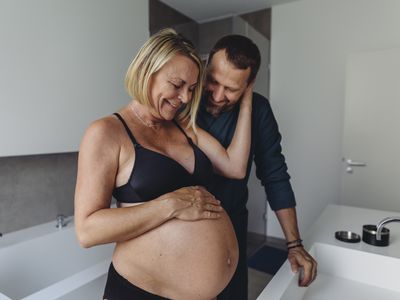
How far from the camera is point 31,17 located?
1.20m

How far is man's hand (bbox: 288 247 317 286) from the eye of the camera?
85 centimetres

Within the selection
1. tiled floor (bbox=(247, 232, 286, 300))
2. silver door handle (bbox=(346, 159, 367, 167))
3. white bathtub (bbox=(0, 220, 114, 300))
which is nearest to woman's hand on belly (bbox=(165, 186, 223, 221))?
white bathtub (bbox=(0, 220, 114, 300))

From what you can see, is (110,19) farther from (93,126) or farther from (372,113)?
(372,113)

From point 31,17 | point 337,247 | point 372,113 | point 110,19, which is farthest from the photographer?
point 372,113

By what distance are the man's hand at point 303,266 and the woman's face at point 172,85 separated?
0.61 m

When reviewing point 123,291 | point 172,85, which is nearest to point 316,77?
point 172,85

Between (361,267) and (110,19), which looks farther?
(110,19)

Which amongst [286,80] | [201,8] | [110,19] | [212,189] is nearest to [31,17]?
[110,19]

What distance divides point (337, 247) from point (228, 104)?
66 centimetres

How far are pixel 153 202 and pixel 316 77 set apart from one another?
91.5 inches

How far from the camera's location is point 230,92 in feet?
2.97

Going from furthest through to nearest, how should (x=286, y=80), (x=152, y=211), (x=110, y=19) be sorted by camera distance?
1. (x=286, y=80)
2. (x=110, y=19)
3. (x=152, y=211)

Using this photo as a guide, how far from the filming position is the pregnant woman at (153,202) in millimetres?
619

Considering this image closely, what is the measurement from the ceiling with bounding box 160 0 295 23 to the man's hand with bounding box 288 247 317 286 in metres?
2.25
